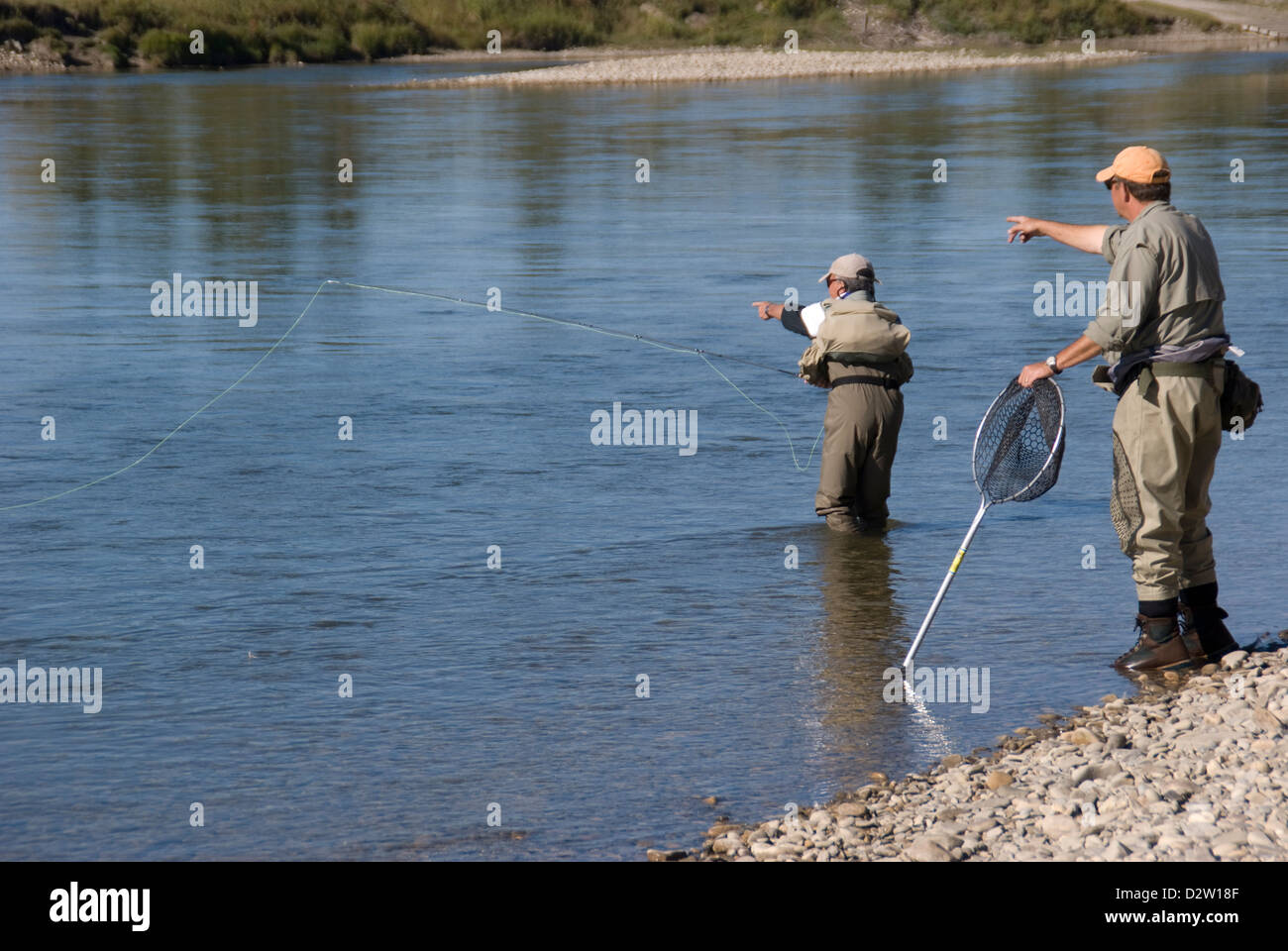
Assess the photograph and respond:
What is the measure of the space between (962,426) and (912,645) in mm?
4148

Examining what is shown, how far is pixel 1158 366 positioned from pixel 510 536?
359 centimetres

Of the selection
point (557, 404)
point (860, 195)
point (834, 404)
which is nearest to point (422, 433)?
point (557, 404)

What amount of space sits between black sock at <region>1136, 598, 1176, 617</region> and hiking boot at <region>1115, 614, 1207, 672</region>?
2 centimetres

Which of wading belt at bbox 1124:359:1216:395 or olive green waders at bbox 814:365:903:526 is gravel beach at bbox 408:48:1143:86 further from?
wading belt at bbox 1124:359:1216:395

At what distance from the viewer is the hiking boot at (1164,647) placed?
21.9ft

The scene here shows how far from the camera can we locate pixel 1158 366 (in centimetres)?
629

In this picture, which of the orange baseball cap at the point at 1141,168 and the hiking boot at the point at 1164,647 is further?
the hiking boot at the point at 1164,647

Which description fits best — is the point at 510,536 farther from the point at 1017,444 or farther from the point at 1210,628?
the point at 1210,628

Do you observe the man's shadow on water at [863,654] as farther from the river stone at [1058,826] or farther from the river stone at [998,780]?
the river stone at [1058,826]

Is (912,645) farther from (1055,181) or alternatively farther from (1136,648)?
(1055,181)

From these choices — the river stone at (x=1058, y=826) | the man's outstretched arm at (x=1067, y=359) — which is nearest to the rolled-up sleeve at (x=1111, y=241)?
the man's outstretched arm at (x=1067, y=359)

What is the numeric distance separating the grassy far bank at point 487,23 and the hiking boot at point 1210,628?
66503 mm

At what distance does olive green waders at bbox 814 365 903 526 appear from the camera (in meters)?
8.49

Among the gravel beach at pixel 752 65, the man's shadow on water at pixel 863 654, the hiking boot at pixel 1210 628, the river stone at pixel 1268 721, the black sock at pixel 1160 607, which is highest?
the gravel beach at pixel 752 65
